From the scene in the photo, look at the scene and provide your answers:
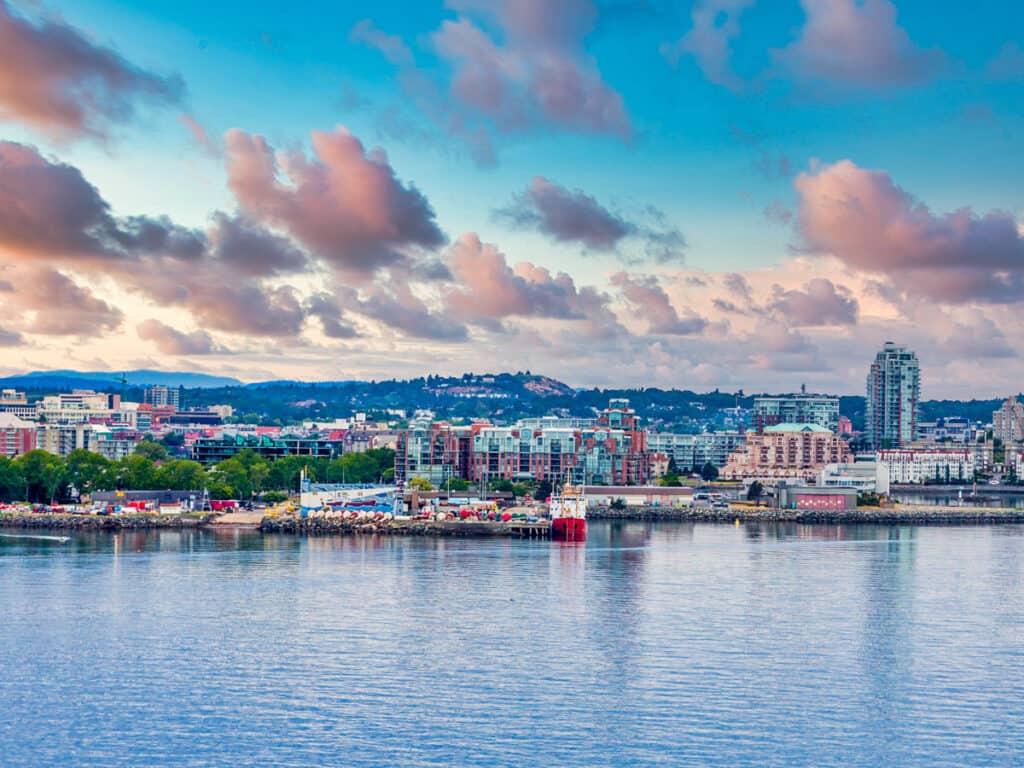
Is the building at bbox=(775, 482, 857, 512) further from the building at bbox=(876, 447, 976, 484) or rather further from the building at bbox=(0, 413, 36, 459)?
the building at bbox=(0, 413, 36, 459)

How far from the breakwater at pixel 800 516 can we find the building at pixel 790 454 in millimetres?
25003

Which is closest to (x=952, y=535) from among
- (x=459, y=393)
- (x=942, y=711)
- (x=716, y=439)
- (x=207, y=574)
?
(x=207, y=574)

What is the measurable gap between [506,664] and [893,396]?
90093 mm

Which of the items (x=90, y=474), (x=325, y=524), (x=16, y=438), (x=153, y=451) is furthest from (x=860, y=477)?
(x=16, y=438)

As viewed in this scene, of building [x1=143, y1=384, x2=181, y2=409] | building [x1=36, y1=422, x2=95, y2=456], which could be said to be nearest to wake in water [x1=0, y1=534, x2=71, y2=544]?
building [x1=36, y1=422, x2=95, y2=456]

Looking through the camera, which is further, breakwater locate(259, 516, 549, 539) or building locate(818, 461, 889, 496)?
building locate(818, 461, 889, 496)

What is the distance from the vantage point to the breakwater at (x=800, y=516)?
134ft

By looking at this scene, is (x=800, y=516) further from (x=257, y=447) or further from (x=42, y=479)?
(x=257, y=447)

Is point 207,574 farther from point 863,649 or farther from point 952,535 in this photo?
point 952,535

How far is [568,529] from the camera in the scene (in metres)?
31.9

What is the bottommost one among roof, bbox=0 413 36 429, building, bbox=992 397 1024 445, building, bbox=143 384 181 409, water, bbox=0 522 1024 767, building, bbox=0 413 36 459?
water, bbox=0 522 1024 767

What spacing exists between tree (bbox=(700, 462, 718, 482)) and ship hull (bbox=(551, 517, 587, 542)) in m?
36.3

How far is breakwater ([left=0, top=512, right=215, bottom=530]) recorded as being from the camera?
33594 millimetres

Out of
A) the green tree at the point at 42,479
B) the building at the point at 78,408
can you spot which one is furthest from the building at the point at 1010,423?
the green tree at the point at 42,479
